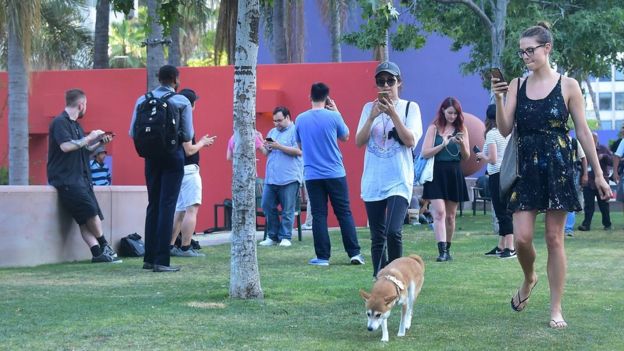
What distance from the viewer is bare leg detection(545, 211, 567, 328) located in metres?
6.54

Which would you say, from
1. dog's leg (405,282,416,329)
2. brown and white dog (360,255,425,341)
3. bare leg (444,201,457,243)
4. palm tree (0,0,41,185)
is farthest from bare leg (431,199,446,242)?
palm tree (0,0,41,185)

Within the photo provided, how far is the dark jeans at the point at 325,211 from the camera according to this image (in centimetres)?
1096

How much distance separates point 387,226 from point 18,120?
12.2 m

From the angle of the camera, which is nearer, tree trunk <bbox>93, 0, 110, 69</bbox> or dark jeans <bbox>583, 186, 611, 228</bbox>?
dark jeans <bbox>583, 186, 611, 228</bbox>

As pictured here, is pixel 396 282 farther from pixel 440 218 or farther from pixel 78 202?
pixel 78 202

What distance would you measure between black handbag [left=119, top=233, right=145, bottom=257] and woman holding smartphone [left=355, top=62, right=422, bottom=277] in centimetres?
496

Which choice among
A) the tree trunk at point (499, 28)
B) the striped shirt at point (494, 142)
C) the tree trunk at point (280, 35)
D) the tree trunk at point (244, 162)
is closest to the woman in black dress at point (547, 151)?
the tree trunk at point (244, 162)

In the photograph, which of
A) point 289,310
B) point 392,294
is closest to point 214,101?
point 289,310

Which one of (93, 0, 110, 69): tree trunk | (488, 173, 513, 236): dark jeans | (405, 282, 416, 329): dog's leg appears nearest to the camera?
(405, 282, 416, 329): dog's leg

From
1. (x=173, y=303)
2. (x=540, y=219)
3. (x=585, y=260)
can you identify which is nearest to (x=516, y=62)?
(x=540, y=219)

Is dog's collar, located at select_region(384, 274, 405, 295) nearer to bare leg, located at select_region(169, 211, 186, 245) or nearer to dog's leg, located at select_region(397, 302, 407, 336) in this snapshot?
dog's leg, located at select_region(397, 302, 407, 336)

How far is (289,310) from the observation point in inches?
288

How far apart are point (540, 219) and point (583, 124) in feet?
49.7

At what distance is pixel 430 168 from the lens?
1109 centimetres
